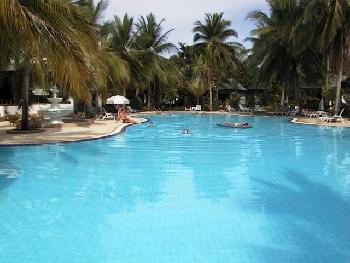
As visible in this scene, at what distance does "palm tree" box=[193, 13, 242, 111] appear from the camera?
42031 mm

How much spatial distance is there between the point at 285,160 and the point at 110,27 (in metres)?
20.1

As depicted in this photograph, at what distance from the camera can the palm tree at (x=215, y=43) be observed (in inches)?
1655

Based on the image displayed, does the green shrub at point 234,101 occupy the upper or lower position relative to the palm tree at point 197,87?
lower

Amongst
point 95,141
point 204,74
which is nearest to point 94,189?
point 95,141

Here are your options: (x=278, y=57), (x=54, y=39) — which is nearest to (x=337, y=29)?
(x=278, y=57)

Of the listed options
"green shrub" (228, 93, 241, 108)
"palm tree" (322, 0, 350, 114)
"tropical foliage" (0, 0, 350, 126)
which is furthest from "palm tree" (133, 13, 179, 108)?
"palm tree" (322, 0, 350, 114)

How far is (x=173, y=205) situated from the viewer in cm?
815

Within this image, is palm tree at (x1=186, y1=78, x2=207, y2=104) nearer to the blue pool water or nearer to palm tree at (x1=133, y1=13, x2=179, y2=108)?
palm tree at (x1=133, y1=13, x2=179, y2=108)

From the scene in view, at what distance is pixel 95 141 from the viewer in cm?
1661

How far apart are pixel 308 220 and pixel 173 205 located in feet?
7.51

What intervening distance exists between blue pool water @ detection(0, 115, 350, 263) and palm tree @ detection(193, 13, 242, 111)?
27670 mm

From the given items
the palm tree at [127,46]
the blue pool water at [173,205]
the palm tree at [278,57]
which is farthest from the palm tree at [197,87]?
the blue pool water at [173,205]

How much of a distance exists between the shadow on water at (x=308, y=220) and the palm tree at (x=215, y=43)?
106 ft

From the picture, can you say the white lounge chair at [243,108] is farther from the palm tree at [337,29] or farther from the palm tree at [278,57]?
the palm tree at [337,29]
